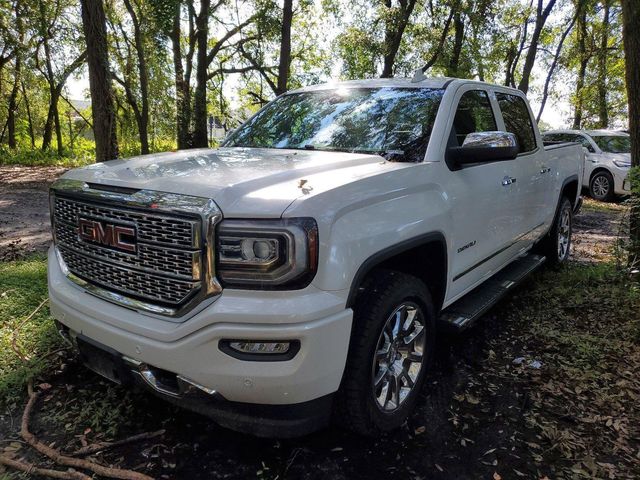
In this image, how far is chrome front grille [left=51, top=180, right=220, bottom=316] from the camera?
6.35 ft

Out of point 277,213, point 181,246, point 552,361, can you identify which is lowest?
point 552,361

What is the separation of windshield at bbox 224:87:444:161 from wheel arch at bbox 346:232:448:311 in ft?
1.77

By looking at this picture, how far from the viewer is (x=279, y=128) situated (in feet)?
11.9

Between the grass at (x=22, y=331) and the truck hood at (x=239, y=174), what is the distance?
1.34m

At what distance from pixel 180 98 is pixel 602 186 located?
1358 centimetres

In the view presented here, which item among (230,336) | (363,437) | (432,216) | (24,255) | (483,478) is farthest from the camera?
(24,255)

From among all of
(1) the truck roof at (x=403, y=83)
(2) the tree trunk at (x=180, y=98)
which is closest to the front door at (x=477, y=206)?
(1) the truck roof at (x=403, y=83)

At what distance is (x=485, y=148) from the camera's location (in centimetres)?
283

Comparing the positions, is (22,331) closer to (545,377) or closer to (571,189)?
(545,377)

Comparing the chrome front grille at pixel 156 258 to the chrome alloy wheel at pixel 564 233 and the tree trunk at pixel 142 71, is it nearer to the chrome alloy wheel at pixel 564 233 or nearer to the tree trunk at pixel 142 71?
the chrome alloy wheel at pixel 564 233

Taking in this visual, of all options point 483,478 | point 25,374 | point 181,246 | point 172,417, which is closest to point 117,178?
point 181,246

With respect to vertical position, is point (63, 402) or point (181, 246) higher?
point (181, 246)

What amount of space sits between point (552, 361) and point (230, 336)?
270 cm

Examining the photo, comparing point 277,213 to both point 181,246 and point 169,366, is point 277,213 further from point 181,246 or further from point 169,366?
point 169,366
